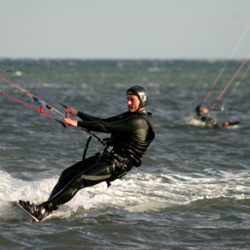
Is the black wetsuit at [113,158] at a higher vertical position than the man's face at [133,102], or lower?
lower

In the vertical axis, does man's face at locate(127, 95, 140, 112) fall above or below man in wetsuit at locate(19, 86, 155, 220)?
above

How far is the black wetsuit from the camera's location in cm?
733

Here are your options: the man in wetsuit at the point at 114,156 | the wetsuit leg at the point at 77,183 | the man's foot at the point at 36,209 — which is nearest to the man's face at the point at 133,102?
the man in wetsuit at the point at 114,156

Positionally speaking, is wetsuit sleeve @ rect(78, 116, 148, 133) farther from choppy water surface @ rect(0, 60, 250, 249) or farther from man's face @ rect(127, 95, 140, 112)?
choppy water surface @ rect(0, 60, 250, 249)

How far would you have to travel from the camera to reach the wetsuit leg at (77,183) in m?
7.33

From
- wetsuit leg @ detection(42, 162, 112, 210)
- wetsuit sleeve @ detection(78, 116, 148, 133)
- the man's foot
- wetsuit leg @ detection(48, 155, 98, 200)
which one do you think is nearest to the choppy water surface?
the man's foot

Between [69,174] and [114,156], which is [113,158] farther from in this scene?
[69,174]

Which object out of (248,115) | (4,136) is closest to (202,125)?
(248,115)

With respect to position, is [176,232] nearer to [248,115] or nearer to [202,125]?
[202,125]

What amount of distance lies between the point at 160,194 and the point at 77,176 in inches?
92.1

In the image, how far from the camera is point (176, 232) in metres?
7.23

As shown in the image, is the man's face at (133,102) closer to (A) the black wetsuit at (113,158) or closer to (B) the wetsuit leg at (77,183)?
(A) the black wetsuit at (113,158)

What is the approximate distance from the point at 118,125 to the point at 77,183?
0.85 metres

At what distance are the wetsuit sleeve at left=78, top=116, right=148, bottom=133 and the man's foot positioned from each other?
3.73ft
